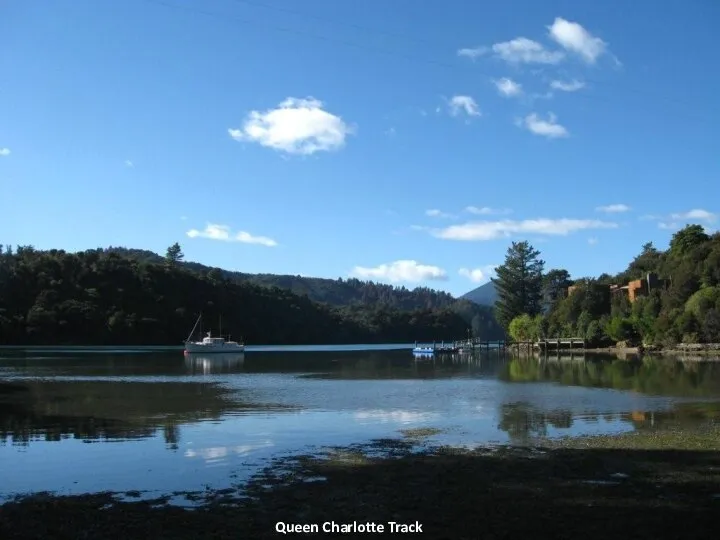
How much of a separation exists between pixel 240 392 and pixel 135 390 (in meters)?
6.05

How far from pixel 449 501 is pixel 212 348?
111 meters

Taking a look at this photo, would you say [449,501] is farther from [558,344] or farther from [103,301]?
[103,301]

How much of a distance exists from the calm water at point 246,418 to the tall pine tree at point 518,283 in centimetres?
9314

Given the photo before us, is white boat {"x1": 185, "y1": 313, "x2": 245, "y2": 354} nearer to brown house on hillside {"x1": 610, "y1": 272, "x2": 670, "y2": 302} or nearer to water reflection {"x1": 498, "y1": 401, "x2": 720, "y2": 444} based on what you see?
brown house on hillside {"x1": 610, "y1": 272, "x2": 670, "y2": 302}

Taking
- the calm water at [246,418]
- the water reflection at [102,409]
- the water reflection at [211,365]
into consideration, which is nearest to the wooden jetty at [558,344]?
the water reflection at [211,365]

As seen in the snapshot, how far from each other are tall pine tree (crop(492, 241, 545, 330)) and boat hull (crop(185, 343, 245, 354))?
181 feet

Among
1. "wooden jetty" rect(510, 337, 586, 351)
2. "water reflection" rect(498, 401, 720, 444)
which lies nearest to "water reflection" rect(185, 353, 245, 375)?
"water reflection" rect(498, 401, 720, 444)

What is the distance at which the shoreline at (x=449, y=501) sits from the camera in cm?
999

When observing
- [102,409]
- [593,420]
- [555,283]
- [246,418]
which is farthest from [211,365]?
[555,283]

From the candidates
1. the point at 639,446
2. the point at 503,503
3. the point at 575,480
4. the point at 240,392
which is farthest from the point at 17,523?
the point at 240,392

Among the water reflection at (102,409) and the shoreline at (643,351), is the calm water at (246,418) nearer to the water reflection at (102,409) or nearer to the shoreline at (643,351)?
the water reflection at (102,409)

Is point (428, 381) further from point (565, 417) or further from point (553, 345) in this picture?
point (553, 345)

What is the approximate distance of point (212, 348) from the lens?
119 m

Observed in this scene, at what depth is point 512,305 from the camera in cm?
13925
